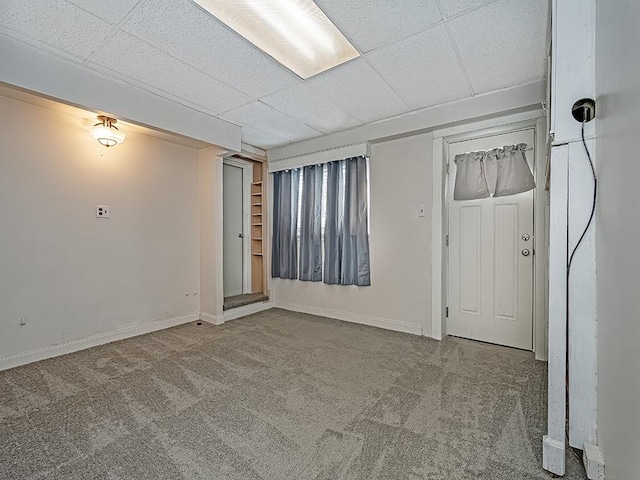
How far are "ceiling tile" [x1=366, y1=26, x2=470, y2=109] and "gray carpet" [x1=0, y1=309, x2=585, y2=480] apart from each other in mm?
2330

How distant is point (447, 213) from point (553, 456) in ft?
7.47

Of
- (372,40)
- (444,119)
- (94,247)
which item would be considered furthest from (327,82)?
(94,247)

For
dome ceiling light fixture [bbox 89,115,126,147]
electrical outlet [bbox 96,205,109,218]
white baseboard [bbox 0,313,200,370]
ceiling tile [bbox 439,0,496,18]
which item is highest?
ceiling tile [bbox 439,0,496,18]

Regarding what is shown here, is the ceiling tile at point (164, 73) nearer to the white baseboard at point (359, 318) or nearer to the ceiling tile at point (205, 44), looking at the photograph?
the ceiling tile at point (205, 44)

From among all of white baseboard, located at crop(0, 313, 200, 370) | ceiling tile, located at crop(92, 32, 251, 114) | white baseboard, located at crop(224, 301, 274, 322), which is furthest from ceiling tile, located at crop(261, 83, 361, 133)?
white baseboard, located at crop(0, 313, 200, 370)

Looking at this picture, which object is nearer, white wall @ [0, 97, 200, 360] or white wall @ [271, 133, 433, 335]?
white wall @ [0, 97, 200, 360]

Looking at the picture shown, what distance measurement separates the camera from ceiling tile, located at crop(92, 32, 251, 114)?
2066 millimetres

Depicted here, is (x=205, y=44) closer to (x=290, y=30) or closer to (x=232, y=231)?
(x=290, y=30)

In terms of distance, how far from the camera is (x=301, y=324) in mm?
3717

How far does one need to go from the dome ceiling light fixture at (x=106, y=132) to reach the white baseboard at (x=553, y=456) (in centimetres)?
384

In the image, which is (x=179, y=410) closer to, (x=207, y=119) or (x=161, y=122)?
(x=161, y=122)

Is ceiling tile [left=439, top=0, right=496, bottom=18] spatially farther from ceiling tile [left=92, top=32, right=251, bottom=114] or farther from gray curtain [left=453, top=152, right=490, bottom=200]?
ceiling tile [left=92, top=32, right=251, bottom=114]

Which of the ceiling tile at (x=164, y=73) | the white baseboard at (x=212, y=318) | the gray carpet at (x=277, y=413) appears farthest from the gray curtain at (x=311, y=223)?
the ceiling tile at (x=164, y=73)

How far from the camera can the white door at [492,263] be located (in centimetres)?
284
